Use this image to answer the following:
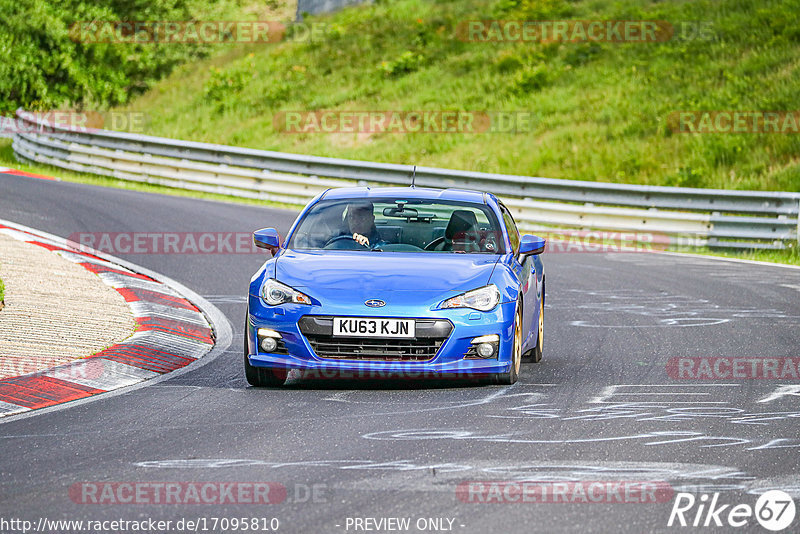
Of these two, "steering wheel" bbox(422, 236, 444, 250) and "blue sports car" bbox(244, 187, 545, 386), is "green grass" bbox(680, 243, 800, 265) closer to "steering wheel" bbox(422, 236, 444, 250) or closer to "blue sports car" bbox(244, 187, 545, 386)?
"steering wheel" bbox(422, 236, 444, 250)

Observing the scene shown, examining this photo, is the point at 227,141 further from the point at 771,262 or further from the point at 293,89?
the point at 771,262

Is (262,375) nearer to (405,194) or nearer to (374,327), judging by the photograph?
(374,327)

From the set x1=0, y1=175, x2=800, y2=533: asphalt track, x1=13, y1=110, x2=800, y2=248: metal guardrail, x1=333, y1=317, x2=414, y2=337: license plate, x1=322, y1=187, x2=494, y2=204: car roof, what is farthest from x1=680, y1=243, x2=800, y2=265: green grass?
x1=333, y1=317, x2=414, y2=337: license plate

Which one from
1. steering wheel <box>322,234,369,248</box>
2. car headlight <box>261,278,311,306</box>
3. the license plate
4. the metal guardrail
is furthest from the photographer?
the metal guardrail

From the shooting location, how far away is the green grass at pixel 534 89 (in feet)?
90.7

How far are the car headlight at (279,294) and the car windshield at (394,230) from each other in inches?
36.5

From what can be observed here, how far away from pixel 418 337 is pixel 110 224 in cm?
1088

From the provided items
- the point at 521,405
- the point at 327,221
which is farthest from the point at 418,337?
the point at 327,221

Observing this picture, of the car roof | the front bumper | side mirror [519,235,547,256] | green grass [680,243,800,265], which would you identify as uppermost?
the car roof

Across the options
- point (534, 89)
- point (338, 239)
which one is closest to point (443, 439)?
point (338, 239)

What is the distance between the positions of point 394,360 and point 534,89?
2699cm

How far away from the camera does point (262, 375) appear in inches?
319

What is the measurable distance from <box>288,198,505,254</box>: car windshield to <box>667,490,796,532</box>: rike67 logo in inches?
159

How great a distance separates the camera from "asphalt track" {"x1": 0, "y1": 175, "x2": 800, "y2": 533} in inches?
199
